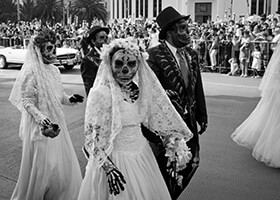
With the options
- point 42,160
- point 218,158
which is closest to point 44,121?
point 42,160

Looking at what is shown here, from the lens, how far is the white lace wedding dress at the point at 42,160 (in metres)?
4.30

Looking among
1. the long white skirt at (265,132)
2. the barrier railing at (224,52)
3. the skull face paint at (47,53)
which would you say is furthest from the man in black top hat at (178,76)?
the barrier railing at (224,52)

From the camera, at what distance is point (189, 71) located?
4285mm

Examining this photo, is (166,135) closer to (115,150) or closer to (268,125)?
(115,150)

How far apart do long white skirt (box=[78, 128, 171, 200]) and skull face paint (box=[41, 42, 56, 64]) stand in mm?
1591

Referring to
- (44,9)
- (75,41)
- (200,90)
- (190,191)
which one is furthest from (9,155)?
(44,9)

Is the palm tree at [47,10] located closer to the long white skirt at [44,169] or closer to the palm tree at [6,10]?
the palm tree at [6,10]

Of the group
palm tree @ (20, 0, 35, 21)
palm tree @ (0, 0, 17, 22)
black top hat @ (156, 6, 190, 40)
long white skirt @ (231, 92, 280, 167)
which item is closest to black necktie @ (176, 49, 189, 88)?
black top hat @ (156, 6, 190, 40)

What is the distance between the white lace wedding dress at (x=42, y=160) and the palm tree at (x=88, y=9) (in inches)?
2855

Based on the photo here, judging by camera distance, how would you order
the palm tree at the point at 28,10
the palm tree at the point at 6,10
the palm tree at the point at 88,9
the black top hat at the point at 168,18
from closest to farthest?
the black top hat at the point at 168,18, the palm tree at the point at 6,10, the palm tree at the point at 28,10, the palm tree at the point at 88,9

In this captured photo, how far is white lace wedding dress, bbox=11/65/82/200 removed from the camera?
4.30 meters

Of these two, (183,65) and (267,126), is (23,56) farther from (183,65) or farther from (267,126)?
(183,65)

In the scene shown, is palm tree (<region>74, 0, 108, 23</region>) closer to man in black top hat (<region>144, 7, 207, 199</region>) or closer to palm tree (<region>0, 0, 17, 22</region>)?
palm tree (<region>0, 0, 17, 22</region>)

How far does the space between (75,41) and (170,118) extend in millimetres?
21683
